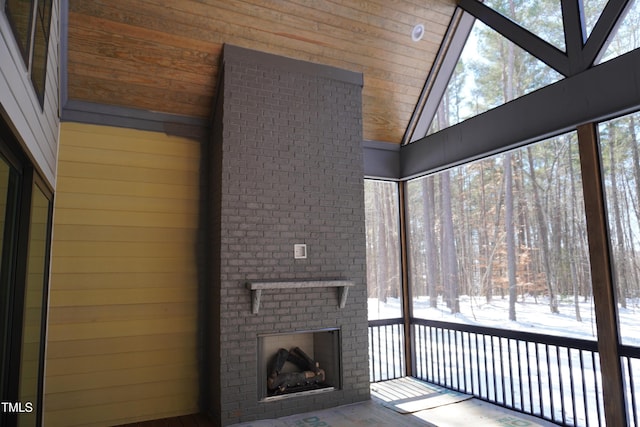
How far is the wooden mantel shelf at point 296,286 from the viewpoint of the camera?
3826mm

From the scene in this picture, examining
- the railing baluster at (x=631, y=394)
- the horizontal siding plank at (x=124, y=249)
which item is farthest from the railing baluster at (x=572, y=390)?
the horizontal siding plank at (x=124, y=249)

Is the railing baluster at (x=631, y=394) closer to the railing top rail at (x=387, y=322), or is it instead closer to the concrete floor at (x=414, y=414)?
the concrete floor at (x=414, y=414)

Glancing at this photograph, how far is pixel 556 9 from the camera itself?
3.84 metres

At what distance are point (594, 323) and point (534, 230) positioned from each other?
3.15 feet

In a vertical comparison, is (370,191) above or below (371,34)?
below

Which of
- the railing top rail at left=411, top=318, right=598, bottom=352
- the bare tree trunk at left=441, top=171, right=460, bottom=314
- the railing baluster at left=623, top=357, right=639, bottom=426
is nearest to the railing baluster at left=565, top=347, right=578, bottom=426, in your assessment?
the railing top rail at left=411, top=318, right=598, bottom=352

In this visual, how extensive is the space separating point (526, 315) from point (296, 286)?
2215 millimetres

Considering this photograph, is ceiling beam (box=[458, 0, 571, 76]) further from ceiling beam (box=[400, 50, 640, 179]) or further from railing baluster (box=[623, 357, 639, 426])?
railing baluster (box=[623, 357, 639, 426])

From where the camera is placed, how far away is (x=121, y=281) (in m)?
3.99

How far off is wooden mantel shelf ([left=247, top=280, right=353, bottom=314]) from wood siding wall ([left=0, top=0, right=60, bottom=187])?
1859 mm

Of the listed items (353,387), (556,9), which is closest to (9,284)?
(353,387)

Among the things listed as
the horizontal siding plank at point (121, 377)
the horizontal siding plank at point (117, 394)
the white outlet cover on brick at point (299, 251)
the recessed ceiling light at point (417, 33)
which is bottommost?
the horizontal siding plank at point (117, 394)

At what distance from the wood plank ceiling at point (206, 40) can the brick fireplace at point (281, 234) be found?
0.66 ft

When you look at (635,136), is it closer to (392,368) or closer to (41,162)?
(392,368)
